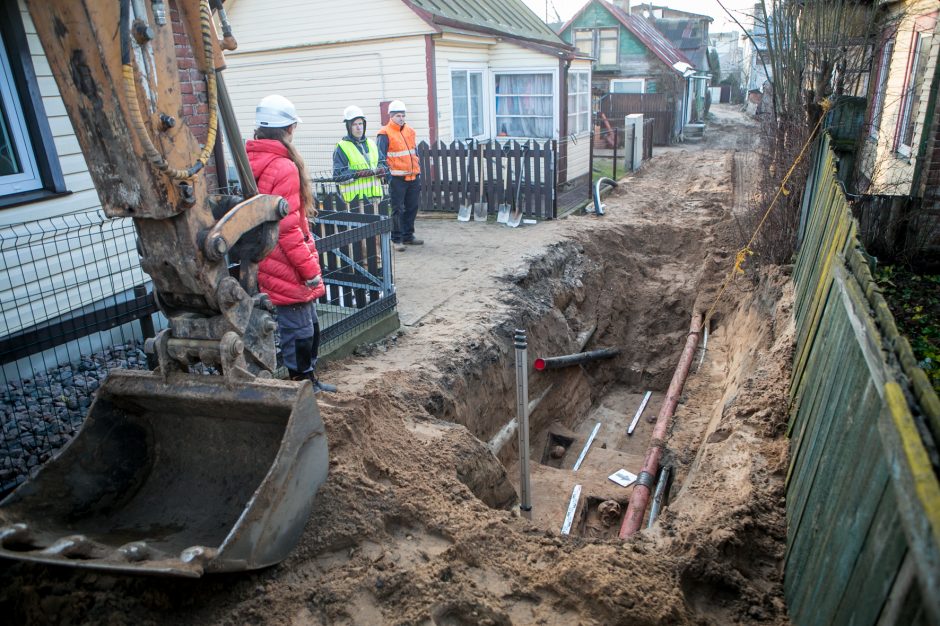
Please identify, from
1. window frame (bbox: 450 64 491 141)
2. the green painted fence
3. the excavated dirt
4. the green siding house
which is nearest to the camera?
the green painted fence

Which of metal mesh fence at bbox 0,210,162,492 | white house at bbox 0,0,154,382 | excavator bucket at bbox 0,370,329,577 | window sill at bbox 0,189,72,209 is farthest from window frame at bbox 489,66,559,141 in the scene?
excavator bucket at bbox 0,370,329,577

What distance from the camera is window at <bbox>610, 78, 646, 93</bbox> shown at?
29500 millimetres

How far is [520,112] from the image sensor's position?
14.2 m

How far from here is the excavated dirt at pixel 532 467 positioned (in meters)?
2.91

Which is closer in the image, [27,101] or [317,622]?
[317,622]

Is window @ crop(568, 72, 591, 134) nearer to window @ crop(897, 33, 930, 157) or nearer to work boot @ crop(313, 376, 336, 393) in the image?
window @ crop(897, 33, 930, 157)

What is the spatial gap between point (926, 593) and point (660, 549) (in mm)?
2093

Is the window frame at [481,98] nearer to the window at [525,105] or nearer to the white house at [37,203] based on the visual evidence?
the window at [525,105]

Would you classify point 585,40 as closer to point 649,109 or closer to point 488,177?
point 649,109

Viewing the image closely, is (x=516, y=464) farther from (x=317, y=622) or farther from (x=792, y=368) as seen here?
(x=317, y=622)

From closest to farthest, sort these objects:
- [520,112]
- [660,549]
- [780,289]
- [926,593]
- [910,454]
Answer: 1. [926,593]
2. [910,454]
3. [660,549]
4. [780,289]
5. [520,112]

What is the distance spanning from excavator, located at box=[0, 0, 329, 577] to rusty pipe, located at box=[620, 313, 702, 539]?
2.68 meters

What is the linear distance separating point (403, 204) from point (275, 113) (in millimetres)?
5875

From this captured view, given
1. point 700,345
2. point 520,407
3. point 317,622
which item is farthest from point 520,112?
point 317,622
